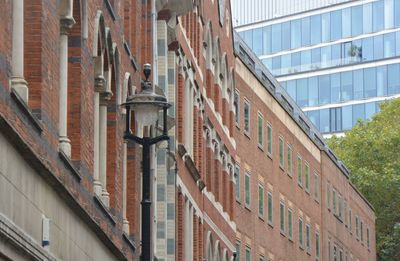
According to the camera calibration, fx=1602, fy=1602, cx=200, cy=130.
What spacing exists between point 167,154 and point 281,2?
9335 cm

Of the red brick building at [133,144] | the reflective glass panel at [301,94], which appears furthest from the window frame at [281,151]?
the reflective glass panel at [301,94]

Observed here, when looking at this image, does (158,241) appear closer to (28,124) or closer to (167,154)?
(167,154)

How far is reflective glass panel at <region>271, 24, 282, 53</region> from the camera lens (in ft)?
427

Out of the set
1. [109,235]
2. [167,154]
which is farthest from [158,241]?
[109,235]

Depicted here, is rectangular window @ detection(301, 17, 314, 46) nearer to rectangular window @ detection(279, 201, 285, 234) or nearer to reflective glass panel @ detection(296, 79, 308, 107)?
reflective glass panel @ detection(296, 79, 308, 107)

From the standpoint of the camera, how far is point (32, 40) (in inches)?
778

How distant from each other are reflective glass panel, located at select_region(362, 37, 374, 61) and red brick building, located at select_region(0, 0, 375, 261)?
4568 cm

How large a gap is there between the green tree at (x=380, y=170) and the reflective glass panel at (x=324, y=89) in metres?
19.0

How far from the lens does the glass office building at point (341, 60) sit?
122m

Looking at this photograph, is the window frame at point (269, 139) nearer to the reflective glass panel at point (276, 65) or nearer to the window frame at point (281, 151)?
the window frame at point (281, 151)

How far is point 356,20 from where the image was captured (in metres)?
125

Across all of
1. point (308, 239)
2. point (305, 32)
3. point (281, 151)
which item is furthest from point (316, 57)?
point (281, 151)

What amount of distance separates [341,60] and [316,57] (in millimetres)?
3175

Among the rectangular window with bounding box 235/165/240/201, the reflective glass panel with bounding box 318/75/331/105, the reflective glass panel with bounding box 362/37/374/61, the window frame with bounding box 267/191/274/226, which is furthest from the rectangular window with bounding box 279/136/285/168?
the reflective glass panel with bounding box 318/75/331/105
